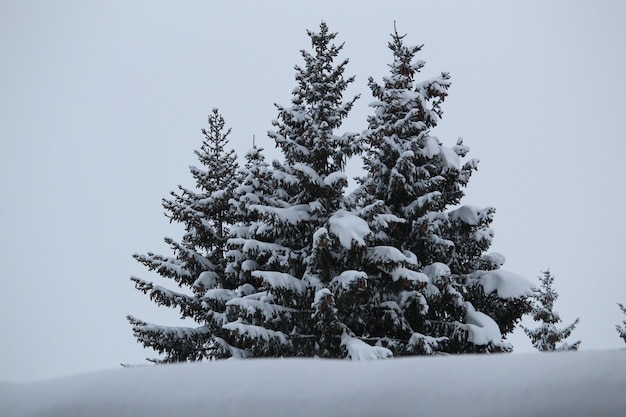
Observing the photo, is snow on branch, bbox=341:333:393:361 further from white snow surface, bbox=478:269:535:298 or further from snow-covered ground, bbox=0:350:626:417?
snow-covered ground, bbox=0:350:626:417

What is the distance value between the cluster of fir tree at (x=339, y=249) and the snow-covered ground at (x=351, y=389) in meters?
9.89

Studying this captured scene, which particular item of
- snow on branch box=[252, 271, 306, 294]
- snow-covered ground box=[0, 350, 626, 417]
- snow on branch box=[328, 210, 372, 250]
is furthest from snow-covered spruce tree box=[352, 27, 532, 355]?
snow-covered ground box=[0, 350, 626, 417]

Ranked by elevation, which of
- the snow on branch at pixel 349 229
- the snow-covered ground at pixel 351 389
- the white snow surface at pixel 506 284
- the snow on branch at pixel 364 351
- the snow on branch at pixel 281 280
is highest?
the snow on branch at pixel 349 229

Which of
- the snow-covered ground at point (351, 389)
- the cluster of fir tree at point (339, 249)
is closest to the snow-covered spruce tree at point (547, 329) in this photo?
the cluster of fir tree at point (339, 249)

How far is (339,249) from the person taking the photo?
42.0 ft

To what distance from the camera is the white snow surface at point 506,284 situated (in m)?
13.5

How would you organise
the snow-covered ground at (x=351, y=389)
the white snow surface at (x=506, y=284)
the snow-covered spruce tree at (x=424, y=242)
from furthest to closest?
1. the white snow surface at (x=506, y=284)
2. the snow-covered spruce tree at (x=424, y=242)
3. the snow-covered ground at (x=351, y=389)

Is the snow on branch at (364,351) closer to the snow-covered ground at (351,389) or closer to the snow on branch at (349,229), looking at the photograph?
the snow on branch at (349,229)

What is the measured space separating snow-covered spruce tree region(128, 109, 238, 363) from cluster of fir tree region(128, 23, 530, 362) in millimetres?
43

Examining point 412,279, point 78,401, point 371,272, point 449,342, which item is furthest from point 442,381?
point 449,342

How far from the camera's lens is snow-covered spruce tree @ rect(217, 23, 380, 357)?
40.3 ft

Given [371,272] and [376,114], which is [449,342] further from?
[376,114]

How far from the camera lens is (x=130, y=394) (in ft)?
4.88

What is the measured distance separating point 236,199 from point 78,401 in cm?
1521
